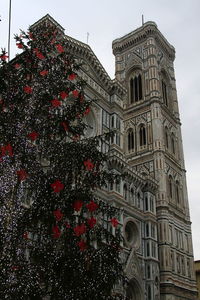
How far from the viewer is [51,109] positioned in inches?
432

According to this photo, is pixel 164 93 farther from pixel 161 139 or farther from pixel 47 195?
pixel 47 195

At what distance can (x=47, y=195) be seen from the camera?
9.62m

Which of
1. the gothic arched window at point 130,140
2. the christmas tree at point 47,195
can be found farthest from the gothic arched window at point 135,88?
the christmas tree at point 47,195

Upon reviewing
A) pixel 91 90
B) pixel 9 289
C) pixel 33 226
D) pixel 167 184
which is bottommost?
pixel 9 289

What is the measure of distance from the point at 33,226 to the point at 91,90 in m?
21.4

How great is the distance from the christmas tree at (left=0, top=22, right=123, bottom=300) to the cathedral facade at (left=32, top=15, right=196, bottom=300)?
50.8ft

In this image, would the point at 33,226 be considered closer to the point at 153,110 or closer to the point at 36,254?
the point at 36,254

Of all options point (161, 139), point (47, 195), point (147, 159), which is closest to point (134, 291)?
point (147, 159)

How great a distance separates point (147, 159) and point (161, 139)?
8.58ft

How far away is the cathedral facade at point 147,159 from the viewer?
91.0ft

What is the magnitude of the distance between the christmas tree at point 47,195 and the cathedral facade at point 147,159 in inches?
609

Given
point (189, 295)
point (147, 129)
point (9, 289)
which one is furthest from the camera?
point (147, 129)

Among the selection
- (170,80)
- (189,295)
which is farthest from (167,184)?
(170,80)

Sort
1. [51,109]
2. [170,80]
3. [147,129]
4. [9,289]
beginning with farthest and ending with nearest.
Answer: [170,80] < [147,129] < [51,109] < [9,289]
